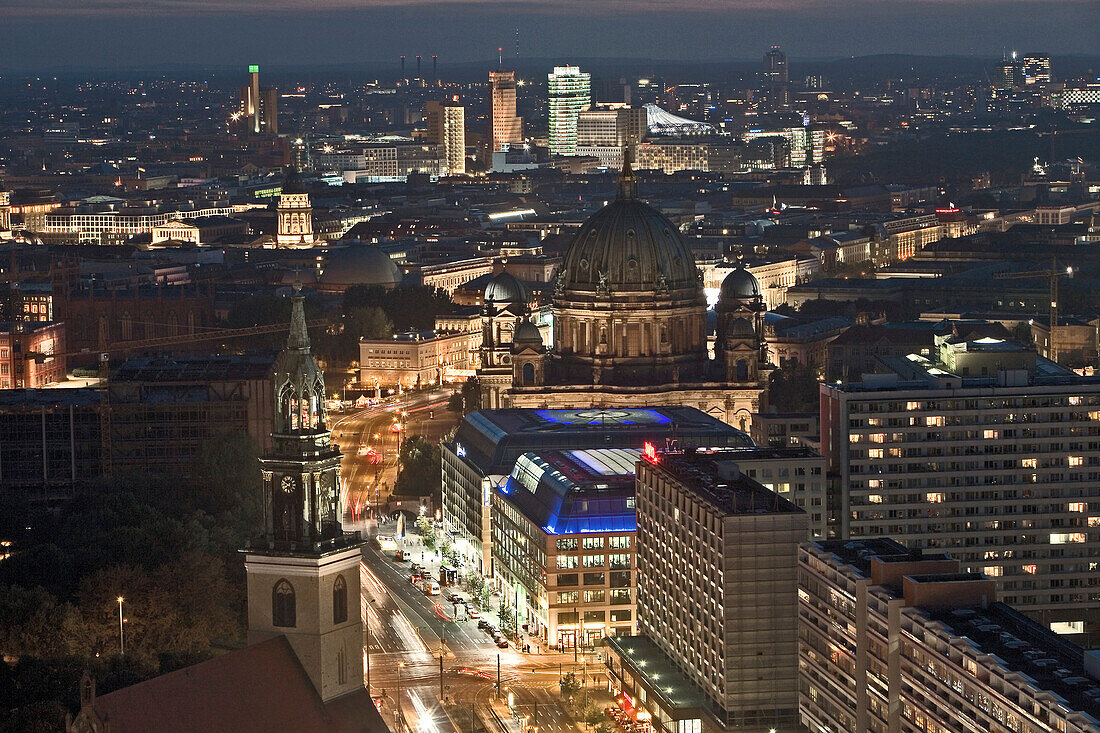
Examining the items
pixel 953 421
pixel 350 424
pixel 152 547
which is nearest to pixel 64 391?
pixel 350 424

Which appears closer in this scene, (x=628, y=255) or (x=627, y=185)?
(x=628, y=255)

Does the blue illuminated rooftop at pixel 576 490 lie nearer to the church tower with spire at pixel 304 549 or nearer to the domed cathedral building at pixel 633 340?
the domed cathedral building at pixel 633 340

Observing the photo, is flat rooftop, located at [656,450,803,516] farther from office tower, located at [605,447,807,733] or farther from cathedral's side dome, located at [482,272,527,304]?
cathedral's side dome, located at [482,272,527,304]

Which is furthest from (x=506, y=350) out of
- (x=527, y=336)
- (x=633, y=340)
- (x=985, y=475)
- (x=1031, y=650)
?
(x=1031, y=650)

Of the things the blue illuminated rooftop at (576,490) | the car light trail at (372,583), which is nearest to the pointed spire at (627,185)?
the blue illuminated rooftop at (576,490)

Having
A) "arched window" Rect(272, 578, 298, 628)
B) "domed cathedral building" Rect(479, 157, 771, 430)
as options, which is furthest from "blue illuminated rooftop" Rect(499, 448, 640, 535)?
"arched window" Rect(272, 578, 298, 628)

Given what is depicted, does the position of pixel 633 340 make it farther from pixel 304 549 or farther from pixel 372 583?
pixel 304 549
